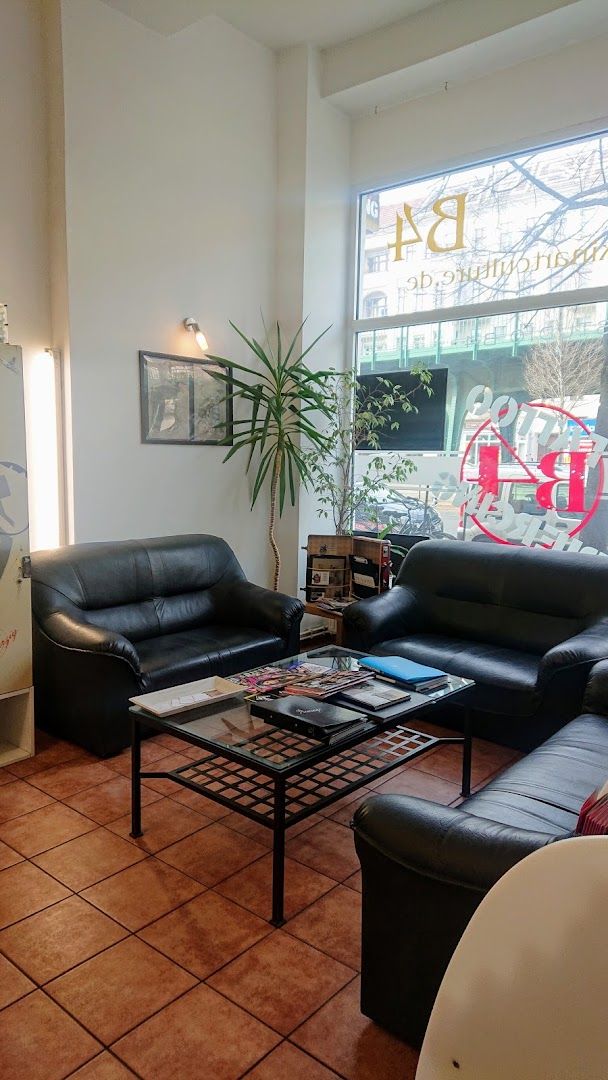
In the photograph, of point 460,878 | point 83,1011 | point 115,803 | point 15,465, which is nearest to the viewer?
point 460,878

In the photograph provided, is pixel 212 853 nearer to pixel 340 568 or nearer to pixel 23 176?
pixel 340 568

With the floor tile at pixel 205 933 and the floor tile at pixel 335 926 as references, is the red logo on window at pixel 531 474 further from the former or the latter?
the floor tile at pixel 205 933

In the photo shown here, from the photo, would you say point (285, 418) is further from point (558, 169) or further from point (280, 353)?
point (558, 169)

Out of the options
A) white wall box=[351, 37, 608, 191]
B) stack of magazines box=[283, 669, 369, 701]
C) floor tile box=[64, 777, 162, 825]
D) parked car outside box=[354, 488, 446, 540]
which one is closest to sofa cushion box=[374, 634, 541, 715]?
stack of magazines box=[283, 669, 369, 701]

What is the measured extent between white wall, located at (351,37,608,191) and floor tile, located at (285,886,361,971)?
4.27m

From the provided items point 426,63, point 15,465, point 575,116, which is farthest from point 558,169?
point 15,465

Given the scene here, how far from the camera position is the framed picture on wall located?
4344mm

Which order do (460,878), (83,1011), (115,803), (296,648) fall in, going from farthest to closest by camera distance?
1. (296,648)
2. (115,803)
3. (83,1011)
4. (460,878)

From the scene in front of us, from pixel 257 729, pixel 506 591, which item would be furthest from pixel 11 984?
pixel 506 591

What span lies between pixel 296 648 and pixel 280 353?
2120 millimetres

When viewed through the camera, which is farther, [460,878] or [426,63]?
[426,63]

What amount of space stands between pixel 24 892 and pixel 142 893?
1.23 ft

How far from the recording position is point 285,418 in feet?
16.4

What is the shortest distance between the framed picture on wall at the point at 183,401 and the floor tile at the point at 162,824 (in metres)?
2.27
